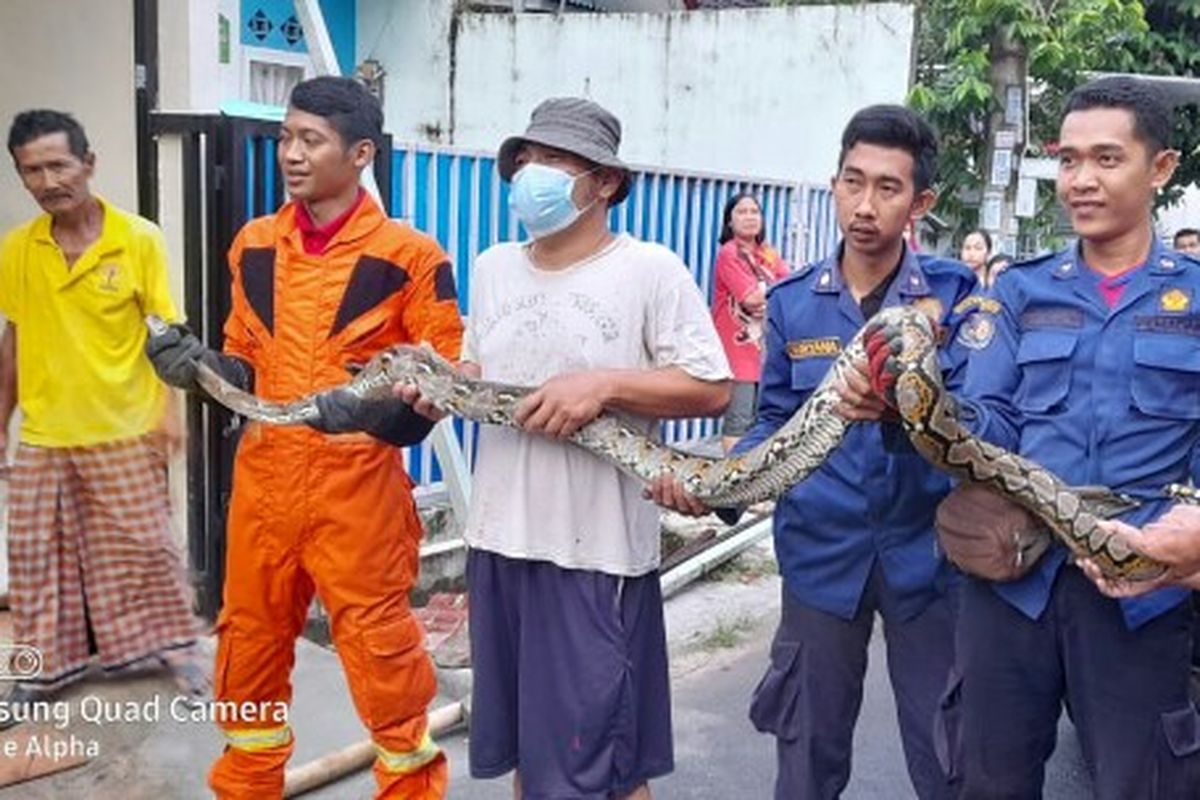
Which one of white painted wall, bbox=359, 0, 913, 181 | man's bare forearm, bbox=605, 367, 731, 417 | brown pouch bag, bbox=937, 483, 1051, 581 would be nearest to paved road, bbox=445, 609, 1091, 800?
man's bare forearm, bbox=605, 367, 731, 417

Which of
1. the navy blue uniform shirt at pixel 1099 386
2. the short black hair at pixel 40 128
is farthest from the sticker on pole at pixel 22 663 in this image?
the navy blue uniform shirt at pixel 1099 386

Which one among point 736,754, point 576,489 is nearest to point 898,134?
point 576,489

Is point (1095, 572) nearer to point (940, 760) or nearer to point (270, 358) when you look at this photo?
point (940, 760)

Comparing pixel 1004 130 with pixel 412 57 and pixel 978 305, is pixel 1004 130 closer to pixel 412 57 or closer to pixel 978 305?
pixel 412 57

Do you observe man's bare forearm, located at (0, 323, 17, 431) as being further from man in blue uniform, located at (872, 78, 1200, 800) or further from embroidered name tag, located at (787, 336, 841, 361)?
man in blue uniform, located at (872, 78, 1200, 800)

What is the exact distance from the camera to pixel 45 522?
440 cm

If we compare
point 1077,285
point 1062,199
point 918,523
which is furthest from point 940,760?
point 1062,199

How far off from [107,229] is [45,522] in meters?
1.10

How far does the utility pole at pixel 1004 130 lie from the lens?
10070mm

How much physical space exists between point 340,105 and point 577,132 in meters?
0.81

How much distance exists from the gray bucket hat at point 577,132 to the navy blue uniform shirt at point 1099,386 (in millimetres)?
1114

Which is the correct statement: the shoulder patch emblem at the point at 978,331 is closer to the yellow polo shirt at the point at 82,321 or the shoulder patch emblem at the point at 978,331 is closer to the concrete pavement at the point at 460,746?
the concrete pavement at the point at 460,746

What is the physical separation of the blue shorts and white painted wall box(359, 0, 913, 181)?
354 inches

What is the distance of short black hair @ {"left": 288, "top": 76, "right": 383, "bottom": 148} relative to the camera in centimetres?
353
